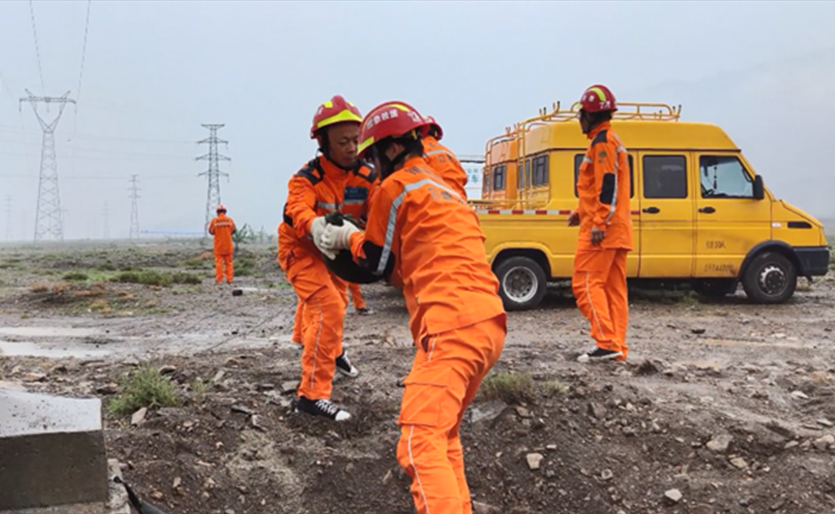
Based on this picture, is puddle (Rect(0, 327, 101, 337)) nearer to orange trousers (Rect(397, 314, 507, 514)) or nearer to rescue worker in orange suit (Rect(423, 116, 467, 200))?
rescue worker in orange suit (Rect(423, 116, 467, 200))

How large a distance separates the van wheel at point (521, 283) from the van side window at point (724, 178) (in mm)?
2605

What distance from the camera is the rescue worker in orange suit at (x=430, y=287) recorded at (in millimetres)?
2914

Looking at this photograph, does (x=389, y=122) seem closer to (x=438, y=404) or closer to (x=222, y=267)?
(x=438, y=404)

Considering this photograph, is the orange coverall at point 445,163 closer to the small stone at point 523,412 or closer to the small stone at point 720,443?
the small stone at point 523,412

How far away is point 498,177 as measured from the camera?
12438 millimetres

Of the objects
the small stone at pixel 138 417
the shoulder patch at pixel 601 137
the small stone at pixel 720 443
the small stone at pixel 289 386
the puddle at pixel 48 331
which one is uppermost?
the shoulder patch at pixel 601 137

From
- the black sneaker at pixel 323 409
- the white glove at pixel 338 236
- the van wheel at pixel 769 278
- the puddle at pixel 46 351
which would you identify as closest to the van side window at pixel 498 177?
the van wheel at pixel 769 278

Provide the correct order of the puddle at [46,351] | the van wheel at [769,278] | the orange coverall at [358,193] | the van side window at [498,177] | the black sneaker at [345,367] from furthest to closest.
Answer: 1. the van side window at [498,177]
2. the van wheel at [769,278]
3. the puddle at [46,351]
4. the black sneaker at [345,367]
5. the orange coverall at [358,193]

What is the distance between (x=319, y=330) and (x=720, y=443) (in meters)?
2.55

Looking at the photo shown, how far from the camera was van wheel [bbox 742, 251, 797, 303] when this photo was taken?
10.9m

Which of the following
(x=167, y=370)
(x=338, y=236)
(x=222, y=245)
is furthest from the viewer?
(x=222, y=245)

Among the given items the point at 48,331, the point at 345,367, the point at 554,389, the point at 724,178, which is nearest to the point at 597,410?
the point at 554,389

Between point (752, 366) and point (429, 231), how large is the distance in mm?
4426

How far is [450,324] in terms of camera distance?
3.05 meters
